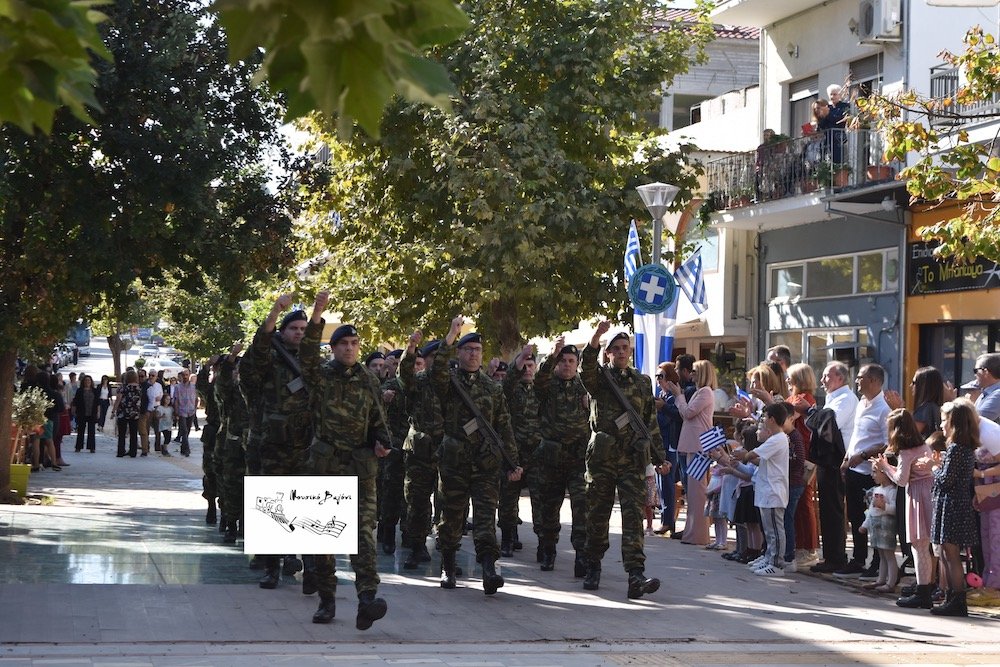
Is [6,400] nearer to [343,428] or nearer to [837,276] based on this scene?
[343,428]

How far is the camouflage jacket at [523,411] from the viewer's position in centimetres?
1370

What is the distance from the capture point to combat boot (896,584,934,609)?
10.8 metres

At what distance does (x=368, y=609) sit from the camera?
351 inches

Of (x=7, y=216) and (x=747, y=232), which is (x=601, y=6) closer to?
(x=747, y=232)

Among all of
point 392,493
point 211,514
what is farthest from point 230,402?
point 211,514

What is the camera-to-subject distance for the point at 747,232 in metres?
28.4

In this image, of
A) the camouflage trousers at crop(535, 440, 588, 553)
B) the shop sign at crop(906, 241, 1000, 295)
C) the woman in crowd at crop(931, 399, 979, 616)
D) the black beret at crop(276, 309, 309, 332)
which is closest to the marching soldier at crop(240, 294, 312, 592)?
the black beret at crop(276, 309, 309, 332)

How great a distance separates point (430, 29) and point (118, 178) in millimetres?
13428

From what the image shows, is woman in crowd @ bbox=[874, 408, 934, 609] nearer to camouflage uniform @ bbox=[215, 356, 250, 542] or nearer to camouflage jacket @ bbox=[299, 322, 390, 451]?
camouflage jacket @ bbox=[299, 322, 390, 451]

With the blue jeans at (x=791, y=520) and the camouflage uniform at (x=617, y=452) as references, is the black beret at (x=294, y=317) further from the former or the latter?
the blue jeans at (x=791, y=520)

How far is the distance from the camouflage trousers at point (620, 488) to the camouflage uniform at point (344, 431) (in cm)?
225

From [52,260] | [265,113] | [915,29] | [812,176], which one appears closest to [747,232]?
[812,176]

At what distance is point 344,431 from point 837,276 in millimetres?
17157

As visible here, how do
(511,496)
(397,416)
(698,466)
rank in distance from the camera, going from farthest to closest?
(698,466), (397,416), (511,496)
